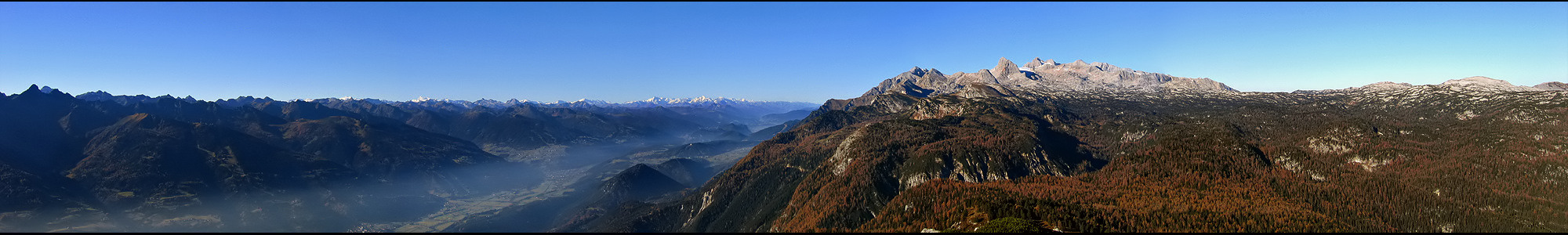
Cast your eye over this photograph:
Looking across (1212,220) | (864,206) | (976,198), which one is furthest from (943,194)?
(1212,220)

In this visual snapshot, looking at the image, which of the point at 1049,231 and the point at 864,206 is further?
the point at 864,206

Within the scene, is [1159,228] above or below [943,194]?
below

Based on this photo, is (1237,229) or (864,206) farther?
(864,206)

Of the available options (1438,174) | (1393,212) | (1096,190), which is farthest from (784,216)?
(1438,174)

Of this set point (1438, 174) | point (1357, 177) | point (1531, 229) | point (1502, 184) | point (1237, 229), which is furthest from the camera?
point (1357, 177)

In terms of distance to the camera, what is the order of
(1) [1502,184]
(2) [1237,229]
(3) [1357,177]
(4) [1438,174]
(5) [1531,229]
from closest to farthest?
(5) [1531,229]
(2) [1237,229]
(1) [1502,184]
(4) [1438,174]
(3) [1357,177]

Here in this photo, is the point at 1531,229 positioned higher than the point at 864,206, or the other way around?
the point at 864,206

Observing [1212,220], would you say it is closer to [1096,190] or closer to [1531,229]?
[1096,190]

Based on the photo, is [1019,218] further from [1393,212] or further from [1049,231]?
[1393,212]

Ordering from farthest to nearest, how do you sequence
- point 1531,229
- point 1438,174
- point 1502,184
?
1. point 1438,174
2. point 1502,184
3. point 1531,229
